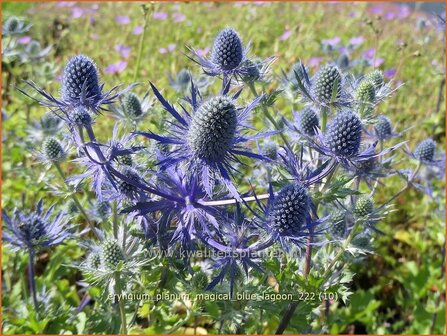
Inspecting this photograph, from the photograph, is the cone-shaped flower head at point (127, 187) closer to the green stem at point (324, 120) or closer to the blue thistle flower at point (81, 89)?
the blue thistle flower at point (81, 89)

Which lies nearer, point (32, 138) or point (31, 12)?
point (32, 138)

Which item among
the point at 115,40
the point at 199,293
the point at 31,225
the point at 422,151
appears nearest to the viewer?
the point at 199,293

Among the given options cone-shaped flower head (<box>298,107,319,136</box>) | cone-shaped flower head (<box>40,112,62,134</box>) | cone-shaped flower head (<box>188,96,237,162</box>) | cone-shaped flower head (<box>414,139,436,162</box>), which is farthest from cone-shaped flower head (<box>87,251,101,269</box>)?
cone-shaped flower head (<box>414,139,436,162</box>)

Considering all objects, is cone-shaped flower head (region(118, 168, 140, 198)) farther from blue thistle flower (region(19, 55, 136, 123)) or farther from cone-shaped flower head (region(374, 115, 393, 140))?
cone-shaped flower head (region(374, 115, 393, 140))

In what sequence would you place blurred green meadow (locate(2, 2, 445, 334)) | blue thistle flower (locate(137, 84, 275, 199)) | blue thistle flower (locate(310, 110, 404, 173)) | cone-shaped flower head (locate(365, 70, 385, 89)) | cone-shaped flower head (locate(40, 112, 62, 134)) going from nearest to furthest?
A: blue thistle flower (locate(137, 84, 275, 199)) → blue thistle flower (locate(310, 110, 404, 173)) → cone-shaped flower head (locate(365, 70, 385, 89)) → blurred green meadow (locate(2, 2, 445, 334)) → cone-shaped flower head (locate(40, 112, 62, 134))

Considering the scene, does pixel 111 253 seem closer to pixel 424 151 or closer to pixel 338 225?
pixel 338 225

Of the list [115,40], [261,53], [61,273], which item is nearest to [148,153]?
[61,273]

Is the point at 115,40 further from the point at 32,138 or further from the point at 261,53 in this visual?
the point at 32,138

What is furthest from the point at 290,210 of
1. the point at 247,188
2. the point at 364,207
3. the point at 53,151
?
the point at 247,188

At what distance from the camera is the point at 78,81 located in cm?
129

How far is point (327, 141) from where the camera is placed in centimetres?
131

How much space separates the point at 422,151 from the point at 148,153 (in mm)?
1210

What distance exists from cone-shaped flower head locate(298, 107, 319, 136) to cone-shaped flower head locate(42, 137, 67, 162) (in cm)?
82

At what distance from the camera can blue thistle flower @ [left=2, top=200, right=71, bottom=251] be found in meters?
1.66
